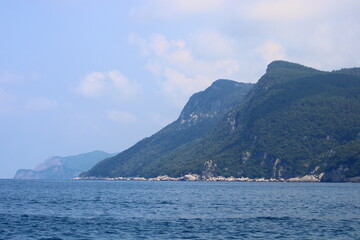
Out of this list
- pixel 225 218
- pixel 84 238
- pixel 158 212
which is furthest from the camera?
pixel 158 212

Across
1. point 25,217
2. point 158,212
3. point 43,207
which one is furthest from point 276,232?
point 43,207

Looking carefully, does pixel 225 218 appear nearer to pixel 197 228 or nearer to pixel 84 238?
pixel 197 228

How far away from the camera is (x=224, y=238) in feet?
203

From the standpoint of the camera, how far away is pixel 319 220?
79.8 m

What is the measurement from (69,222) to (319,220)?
131ft

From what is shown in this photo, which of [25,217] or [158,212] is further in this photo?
[158,212]

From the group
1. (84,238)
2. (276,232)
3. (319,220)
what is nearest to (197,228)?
(276,232)

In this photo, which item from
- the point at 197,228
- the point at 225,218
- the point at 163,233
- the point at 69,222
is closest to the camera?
the point at 163,233

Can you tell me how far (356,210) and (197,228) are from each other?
136ft

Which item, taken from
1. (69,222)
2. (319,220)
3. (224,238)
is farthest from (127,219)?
(319,220)

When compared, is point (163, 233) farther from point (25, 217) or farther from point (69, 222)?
point (25, 217)

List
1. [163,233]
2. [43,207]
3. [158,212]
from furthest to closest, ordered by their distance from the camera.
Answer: [43,207], [158,212], [163,233]

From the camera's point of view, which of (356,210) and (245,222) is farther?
(356,210)

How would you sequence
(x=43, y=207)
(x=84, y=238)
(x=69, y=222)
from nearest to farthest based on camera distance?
(x=84, y=238) < (x=69, y=222) < (x=43, y=207)
